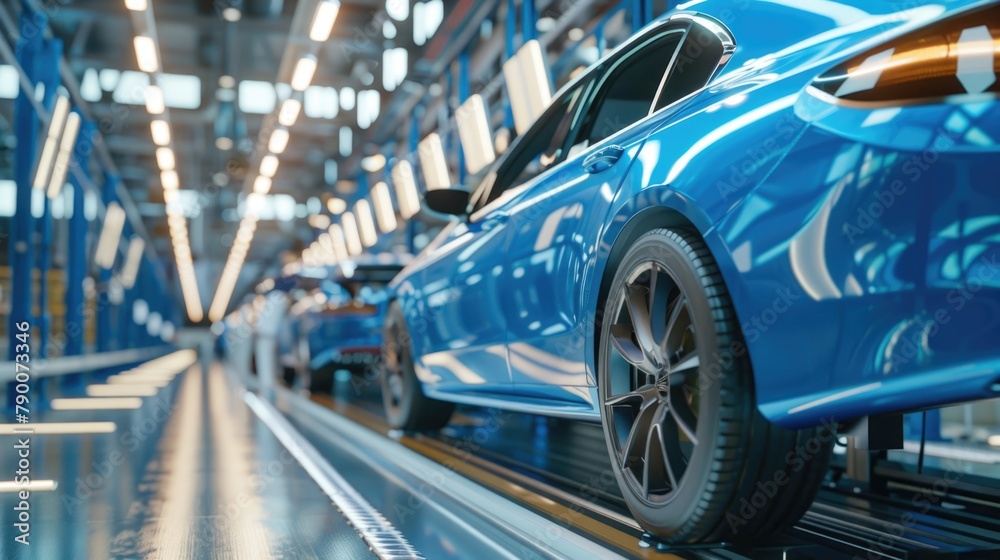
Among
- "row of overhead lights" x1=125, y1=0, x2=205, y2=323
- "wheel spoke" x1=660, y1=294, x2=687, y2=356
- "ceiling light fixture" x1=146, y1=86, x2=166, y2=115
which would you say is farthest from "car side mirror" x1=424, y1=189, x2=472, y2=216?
"ceiling light fixture" x1=146, y1=86, x2=166, y2=115

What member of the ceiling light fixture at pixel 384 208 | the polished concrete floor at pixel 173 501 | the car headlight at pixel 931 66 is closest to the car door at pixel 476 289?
the polished concrete floor at pixel 173 501

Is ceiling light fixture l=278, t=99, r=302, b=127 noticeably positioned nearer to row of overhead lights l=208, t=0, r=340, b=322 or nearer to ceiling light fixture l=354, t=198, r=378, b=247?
row of overhead lights l=208, t=0, r=340, b=322

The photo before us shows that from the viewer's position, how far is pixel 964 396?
1.81 metres

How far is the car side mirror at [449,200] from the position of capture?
4.76 metres

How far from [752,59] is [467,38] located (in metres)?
11.1

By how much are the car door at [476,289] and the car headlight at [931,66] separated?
1.84m

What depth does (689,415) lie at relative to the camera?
260 centimetres

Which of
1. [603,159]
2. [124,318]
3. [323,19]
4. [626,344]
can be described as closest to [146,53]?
[323,19]

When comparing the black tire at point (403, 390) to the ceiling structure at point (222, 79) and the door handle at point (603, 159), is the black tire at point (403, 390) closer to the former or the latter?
the door handle at point (603, 159)

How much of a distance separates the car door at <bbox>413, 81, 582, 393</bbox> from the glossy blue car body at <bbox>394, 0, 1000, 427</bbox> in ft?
2.95

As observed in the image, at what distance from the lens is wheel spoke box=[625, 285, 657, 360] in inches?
106

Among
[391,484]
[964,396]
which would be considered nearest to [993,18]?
[964,396]

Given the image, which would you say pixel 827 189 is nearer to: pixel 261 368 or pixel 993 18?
pixel 993 18

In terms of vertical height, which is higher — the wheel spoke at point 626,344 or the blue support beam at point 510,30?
the blue support beam at point 510,30
